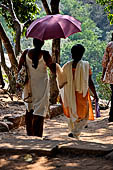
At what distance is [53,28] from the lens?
4.68 m

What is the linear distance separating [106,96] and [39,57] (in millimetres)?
6632

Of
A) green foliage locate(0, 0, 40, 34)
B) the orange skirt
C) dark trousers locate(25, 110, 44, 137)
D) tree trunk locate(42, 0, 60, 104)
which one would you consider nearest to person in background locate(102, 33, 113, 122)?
the orange skirt

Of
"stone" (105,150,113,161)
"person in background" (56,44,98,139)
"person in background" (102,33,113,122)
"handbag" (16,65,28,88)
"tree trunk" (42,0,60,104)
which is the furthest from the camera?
"tree trunk" (42,0,60,104)

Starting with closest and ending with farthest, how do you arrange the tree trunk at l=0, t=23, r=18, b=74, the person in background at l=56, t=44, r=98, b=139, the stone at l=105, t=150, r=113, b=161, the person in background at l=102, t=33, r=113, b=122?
the stone at l=105, t=150, r=113, b=161 < the person in background at l=56, t=44, r=98, b=139 < the person in background at l=102, t=33, r=113, b=122 < the tree trunk at l=0, t=23, r=18, b=74

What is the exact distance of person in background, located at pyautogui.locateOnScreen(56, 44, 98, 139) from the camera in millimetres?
4723

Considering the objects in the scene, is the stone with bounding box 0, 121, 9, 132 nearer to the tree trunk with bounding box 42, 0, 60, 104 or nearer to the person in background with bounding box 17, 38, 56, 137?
the person in background with bounding box 17, 38, 56, 137

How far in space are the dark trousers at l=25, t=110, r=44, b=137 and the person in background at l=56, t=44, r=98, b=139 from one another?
0.47m

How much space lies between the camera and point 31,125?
4.81m

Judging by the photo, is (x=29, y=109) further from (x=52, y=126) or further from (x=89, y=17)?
(x=89, y=17)

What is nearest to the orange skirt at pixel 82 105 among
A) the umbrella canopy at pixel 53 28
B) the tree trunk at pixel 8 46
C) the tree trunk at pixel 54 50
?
the umbrella canopy at pixel 53 28

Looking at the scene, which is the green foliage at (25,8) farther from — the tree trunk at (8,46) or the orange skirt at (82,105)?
the orange skirt at (82,105)

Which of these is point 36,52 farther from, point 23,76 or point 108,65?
point 108,65

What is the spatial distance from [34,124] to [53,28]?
141 centimetres

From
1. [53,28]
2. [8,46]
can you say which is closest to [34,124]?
[53,28]
